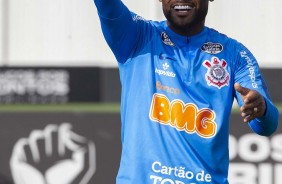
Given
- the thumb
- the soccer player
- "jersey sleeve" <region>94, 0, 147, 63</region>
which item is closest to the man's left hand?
the thumb

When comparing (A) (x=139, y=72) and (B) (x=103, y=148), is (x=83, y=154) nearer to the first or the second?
(B) (x=103, y=148)

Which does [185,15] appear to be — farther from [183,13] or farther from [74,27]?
[74,27]

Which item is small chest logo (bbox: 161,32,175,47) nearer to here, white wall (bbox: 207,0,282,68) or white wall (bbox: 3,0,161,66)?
white wall (bbox: 3,0,161,66)

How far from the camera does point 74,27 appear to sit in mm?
6270

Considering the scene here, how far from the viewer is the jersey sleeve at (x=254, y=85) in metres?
3.03

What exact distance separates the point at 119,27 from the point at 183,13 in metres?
0.24

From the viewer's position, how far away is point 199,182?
9.96 ft

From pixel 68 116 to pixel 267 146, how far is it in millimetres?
1253

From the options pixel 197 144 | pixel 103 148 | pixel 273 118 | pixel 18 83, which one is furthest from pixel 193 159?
pixel 18 83

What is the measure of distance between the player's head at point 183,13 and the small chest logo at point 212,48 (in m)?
0.08

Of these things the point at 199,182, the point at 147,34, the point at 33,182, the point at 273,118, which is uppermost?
the point at 147,34

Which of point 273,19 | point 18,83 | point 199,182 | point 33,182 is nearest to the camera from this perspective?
point 199,182

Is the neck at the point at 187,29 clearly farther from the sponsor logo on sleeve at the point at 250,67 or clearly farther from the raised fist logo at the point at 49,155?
the raised fist logo at the point at 49,155

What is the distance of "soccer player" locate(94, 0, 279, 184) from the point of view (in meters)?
3.03
